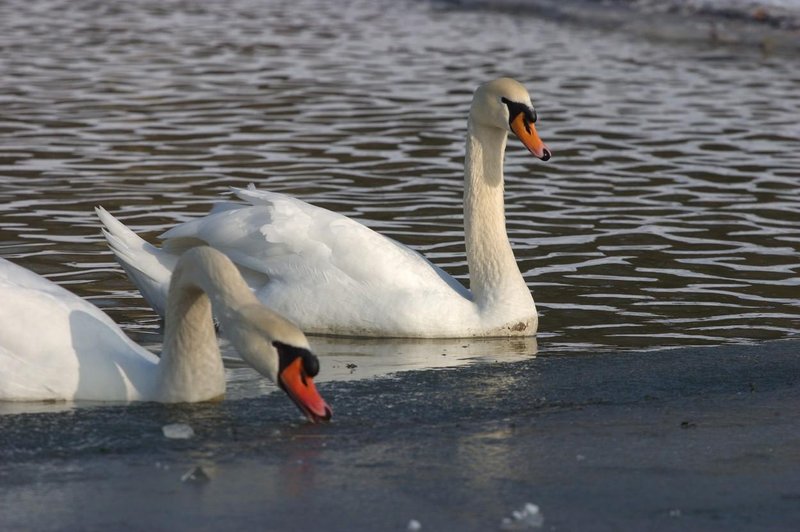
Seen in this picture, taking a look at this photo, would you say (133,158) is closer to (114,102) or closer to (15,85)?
(114,102)

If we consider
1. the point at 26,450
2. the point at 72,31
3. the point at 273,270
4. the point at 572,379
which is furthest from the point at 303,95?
the point at 26,450

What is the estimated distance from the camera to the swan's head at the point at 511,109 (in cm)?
792

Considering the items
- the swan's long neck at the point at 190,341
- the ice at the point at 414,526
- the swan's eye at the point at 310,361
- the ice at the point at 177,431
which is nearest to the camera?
the ice at the point at 414,526

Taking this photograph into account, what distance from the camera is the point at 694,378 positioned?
6504 mm

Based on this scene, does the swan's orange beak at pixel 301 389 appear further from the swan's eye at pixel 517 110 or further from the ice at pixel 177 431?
the swan's eye at pixel 517 110

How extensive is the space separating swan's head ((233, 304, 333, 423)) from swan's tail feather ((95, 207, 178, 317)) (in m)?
2.59

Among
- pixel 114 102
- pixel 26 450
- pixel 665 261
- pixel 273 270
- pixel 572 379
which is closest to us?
pixel 26 450

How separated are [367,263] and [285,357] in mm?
2504

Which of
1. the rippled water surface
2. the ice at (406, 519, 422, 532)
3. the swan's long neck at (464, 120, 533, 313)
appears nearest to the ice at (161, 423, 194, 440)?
the ice at (406, 519, 422, 532)

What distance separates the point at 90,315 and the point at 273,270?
1866 millimetres

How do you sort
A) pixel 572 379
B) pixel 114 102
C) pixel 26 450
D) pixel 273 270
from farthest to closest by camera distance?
1. pixel 114 102
2. pixel 273 270
3. pixel 572 379
4. pixel 26 450

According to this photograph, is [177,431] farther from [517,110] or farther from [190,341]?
[517,110]

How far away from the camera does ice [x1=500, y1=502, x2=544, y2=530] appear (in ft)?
15.0

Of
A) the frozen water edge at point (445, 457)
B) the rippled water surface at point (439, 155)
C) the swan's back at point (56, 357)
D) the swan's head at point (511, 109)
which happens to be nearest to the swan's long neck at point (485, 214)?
the swan's head at point (511, 109)
